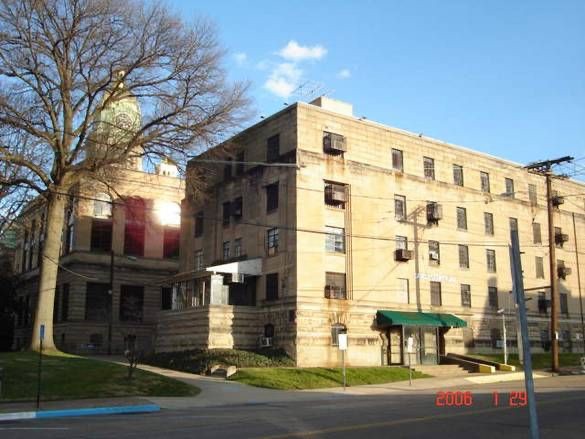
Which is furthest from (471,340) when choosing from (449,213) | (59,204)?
(59,204)

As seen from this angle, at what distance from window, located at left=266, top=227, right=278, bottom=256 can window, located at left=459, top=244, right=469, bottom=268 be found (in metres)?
14.9

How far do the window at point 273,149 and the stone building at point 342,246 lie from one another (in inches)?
3.8

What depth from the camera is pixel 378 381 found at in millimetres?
32969

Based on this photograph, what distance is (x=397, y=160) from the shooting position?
44.0 meters

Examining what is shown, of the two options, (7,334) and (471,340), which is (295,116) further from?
(7,334)

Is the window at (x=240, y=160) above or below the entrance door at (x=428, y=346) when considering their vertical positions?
above

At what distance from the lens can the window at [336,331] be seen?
124 ft

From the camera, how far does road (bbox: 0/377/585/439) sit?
12.7 metres

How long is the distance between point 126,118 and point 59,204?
685cm

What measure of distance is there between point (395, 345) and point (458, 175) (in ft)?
48.4

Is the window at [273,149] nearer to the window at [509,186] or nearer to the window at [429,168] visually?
the window at [429,168]

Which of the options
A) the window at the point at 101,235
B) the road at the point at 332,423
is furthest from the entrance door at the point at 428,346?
the window at the point at 101,235

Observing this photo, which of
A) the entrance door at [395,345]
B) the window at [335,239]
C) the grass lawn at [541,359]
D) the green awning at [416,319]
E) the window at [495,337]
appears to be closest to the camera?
the green awning at [416,319]

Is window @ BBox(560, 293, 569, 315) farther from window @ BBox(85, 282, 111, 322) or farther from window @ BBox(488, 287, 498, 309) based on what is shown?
window @ BBox(85, 282, 111, 322)
